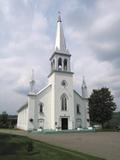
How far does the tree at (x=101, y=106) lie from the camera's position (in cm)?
4397

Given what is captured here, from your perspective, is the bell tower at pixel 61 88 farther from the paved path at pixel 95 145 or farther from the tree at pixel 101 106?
the paved path at pixel 95 145

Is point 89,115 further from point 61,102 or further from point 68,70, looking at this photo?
point 68,70

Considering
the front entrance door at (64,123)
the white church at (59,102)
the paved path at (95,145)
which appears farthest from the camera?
the front entrance door at (64,123)

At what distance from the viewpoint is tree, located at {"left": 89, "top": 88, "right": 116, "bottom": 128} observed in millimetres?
43969

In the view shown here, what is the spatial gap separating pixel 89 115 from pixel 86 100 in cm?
348

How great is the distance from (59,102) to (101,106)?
8958 millimetres

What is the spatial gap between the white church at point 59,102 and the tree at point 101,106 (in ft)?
6.12

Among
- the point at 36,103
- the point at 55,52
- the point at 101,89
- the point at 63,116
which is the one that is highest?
the point at 55,52

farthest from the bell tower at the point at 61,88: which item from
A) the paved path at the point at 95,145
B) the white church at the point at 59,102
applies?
the paved path at the point at 95,145

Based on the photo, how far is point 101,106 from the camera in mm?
44281

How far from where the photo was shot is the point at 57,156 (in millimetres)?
9633

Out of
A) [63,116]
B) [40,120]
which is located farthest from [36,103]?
[63,116]

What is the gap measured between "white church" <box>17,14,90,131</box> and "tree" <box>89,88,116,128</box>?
6.12 feet

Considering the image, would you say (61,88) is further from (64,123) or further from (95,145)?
(95,145)
